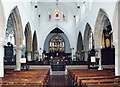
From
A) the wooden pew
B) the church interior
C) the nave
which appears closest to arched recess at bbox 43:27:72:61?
the church interior

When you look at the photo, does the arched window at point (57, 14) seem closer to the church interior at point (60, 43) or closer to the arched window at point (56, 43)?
the church interior at point (60, 43)

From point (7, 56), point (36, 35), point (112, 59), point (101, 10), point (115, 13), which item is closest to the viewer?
point (115, 13)

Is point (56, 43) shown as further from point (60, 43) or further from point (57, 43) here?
point (60, 43)

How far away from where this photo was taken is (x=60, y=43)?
4069 cm

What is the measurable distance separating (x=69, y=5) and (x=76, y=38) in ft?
13.4

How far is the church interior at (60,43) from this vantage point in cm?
1201

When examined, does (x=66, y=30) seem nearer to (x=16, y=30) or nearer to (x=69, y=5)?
(x=69, y=5)

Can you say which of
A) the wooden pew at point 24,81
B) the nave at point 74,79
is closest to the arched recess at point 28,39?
the nave at point 74,79

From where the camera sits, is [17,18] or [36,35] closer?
[17,18]

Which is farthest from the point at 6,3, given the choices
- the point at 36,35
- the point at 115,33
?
the point at 36,35

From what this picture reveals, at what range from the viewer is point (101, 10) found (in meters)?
18.0

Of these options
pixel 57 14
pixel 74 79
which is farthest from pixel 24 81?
pixel 57 14

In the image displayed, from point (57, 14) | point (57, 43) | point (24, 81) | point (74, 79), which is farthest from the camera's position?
point (57, 43)

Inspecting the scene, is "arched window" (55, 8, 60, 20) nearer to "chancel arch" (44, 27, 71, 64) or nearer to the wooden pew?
"chancel arch" (44, 27, 71, 64)
